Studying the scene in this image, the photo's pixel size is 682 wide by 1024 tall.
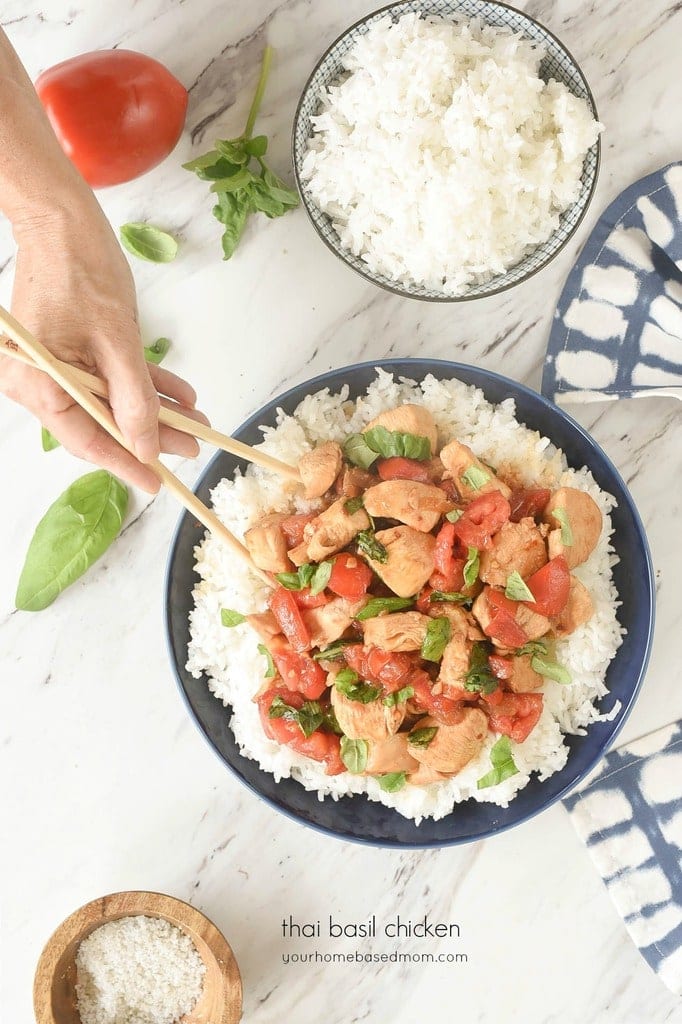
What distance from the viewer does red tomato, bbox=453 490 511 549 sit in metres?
2.31

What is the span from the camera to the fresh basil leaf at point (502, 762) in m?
2.35

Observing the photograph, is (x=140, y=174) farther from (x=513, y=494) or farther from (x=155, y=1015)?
(x=155, y=1015)

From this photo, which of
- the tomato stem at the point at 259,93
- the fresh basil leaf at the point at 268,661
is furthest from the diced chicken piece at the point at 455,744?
the tomato stem at the point at 259,93

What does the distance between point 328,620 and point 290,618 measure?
11 cm

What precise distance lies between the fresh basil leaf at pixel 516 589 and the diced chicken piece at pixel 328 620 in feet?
1.37

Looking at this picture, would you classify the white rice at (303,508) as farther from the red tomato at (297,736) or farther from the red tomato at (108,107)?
the red tomato at (108,107)

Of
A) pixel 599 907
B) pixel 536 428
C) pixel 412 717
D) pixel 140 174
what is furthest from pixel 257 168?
pixel 599 907

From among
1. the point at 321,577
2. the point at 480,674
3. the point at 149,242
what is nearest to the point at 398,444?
the point at 321,577

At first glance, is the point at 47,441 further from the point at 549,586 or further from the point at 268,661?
the point at 549,586

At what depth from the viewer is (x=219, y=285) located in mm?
2732

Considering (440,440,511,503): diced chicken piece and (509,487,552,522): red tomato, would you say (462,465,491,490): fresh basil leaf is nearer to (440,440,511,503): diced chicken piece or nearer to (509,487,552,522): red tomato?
(440,440,511,503): diced chicken piece

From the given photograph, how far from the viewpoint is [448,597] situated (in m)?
2.32

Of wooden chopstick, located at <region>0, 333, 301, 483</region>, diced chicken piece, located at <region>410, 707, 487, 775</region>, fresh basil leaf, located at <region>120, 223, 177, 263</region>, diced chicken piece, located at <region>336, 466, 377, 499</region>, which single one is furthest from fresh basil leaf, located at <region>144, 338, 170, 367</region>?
diced chicken piece, located at <region>410, 707, 487, 775</region>

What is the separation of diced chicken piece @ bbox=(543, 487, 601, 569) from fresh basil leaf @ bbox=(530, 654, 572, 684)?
273 mm
